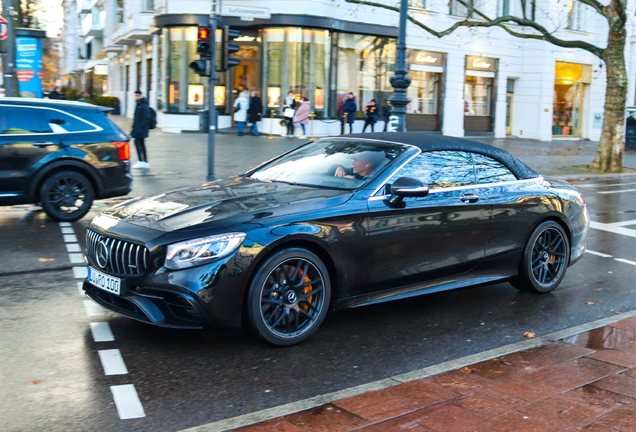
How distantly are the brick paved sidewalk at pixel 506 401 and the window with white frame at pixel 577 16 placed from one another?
3577 centimetres

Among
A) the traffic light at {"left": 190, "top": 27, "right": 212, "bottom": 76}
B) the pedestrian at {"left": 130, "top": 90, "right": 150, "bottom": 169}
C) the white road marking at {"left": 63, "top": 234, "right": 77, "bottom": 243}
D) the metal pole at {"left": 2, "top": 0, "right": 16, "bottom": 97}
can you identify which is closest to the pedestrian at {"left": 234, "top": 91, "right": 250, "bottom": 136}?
the pedestrian at {"left": 130, "top": 90, "right": 150, "bottom": 169}

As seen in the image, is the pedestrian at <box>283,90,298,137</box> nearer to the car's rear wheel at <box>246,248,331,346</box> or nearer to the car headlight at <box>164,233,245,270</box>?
the car's rear wheel at <box>246,248,331,346</box>

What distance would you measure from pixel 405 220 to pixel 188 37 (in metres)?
26.2

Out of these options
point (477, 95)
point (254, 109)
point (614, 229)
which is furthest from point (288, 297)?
point (477, 95)

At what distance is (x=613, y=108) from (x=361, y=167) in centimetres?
1849

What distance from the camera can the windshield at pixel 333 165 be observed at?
6105 mm

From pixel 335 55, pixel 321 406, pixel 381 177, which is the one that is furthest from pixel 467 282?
pixel 335 55

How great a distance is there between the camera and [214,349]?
17.6 ft

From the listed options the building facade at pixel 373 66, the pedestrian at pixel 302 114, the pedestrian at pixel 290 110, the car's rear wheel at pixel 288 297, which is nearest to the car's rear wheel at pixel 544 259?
the car's rear wheel at pixel 288 297

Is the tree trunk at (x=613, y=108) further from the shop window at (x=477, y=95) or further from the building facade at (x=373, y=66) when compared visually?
the shop window at (x=477, y=95)

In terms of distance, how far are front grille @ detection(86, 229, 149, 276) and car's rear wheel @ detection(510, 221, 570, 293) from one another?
11.8ft

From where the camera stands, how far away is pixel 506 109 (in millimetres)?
38062

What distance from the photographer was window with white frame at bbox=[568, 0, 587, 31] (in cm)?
3800

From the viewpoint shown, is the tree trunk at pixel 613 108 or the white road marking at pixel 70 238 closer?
the white road marking at pixel 70 238
